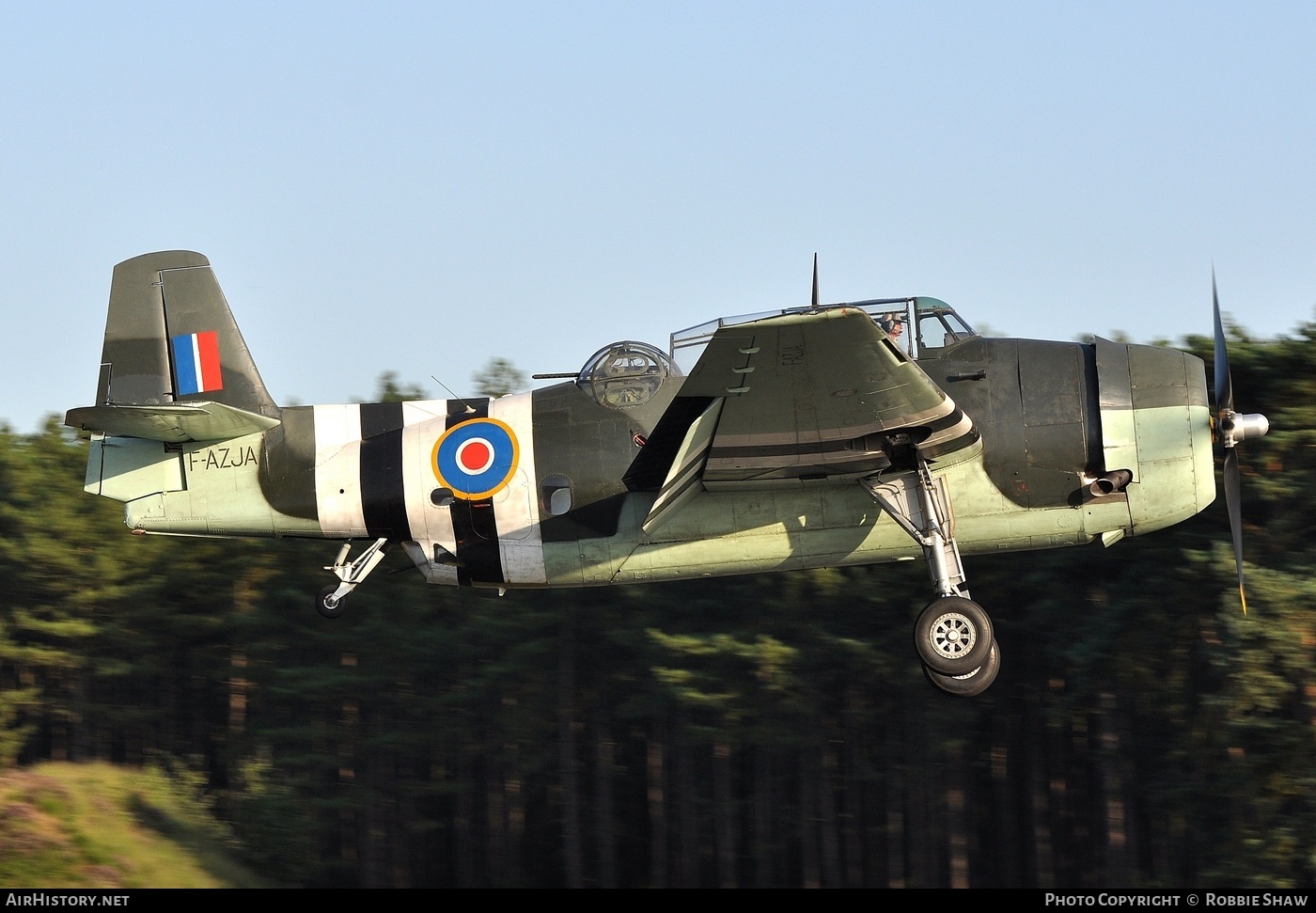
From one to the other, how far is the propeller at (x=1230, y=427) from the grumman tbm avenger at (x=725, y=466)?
2 cm

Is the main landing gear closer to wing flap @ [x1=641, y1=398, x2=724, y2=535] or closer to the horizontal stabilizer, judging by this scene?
wing flap @ [x1=641, y1=398, x2=724, y2=535]

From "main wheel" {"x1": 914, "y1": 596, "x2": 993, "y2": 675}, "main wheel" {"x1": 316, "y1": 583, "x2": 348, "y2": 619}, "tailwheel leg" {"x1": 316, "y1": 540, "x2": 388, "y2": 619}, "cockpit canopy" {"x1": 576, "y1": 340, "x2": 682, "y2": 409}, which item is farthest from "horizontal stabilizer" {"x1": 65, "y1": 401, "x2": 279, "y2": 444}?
"main wheel" {"x1": 914, "y1": 596, "x2": 993, "y2": 675}

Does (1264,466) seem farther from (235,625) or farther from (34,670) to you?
(34,670)

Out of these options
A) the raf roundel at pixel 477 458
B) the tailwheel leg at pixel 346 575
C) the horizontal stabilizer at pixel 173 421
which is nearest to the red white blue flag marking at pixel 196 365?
the horizontal stabilizer at pixel 173 421

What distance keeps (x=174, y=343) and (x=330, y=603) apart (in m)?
3.04

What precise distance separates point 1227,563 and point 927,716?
925 centimetres

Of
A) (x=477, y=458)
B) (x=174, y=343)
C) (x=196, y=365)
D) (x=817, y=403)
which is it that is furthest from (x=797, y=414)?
(x=174, y=343)

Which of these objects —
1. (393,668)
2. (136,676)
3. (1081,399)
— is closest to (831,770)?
(393,668)

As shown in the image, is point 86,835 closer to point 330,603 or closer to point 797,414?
point 330,603

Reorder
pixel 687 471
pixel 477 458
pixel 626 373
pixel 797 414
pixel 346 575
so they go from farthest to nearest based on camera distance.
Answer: pixel 346 575, pixel 477 458, pixel 626 373, pixel 687 471, pixel 797 414

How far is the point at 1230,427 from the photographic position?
1185 cm

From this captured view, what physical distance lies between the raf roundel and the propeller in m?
5.98

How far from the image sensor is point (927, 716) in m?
26.9

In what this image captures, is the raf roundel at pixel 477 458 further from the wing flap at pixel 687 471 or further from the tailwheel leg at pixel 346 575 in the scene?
the wing flap at pixel 687 471
